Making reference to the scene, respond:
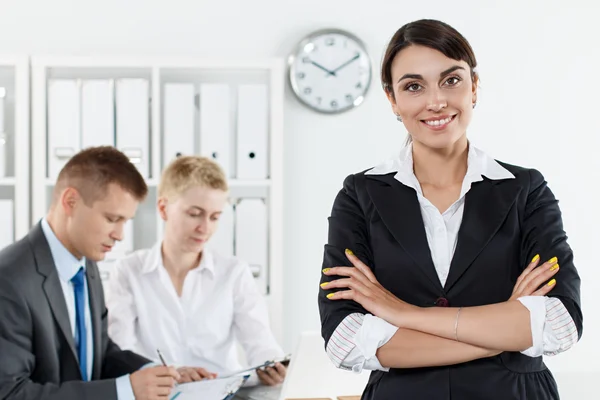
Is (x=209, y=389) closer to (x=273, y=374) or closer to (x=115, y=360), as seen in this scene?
(x=273, y=374)

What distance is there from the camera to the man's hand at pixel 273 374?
225cm

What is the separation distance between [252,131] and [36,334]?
1864mm

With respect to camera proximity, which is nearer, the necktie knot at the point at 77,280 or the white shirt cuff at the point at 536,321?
the white shirt cuff at the point at 536,321

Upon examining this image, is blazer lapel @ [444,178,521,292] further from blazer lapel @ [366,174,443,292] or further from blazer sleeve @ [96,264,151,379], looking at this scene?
blazer sleeve @ [96,264,151,379]

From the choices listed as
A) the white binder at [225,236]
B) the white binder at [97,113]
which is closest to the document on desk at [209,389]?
the white binder at [225,236]

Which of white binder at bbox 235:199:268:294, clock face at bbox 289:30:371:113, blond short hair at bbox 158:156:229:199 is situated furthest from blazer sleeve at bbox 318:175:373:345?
clock face at bbox 289:30:371:113

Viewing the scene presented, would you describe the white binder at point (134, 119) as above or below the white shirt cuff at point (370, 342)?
above

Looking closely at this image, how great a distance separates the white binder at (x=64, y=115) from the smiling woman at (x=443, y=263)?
8.12ft

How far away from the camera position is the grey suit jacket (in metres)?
1.93

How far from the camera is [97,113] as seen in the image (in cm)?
365

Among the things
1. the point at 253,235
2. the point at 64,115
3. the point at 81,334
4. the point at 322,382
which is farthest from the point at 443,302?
the point at 64,115

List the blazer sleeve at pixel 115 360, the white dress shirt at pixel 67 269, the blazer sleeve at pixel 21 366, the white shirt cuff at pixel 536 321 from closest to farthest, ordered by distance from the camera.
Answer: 1. the white shirt cuff at pixel 536 321
2. the blazer sleeve at pixel 21 366
3. the white dress shirt at pixel 67 269
4. the blazer sleeve at pixel 115 360

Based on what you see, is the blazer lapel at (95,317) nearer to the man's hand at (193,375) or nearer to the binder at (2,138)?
the man's hand at (193,375)

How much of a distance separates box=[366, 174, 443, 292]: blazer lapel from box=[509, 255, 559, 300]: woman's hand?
136mm
